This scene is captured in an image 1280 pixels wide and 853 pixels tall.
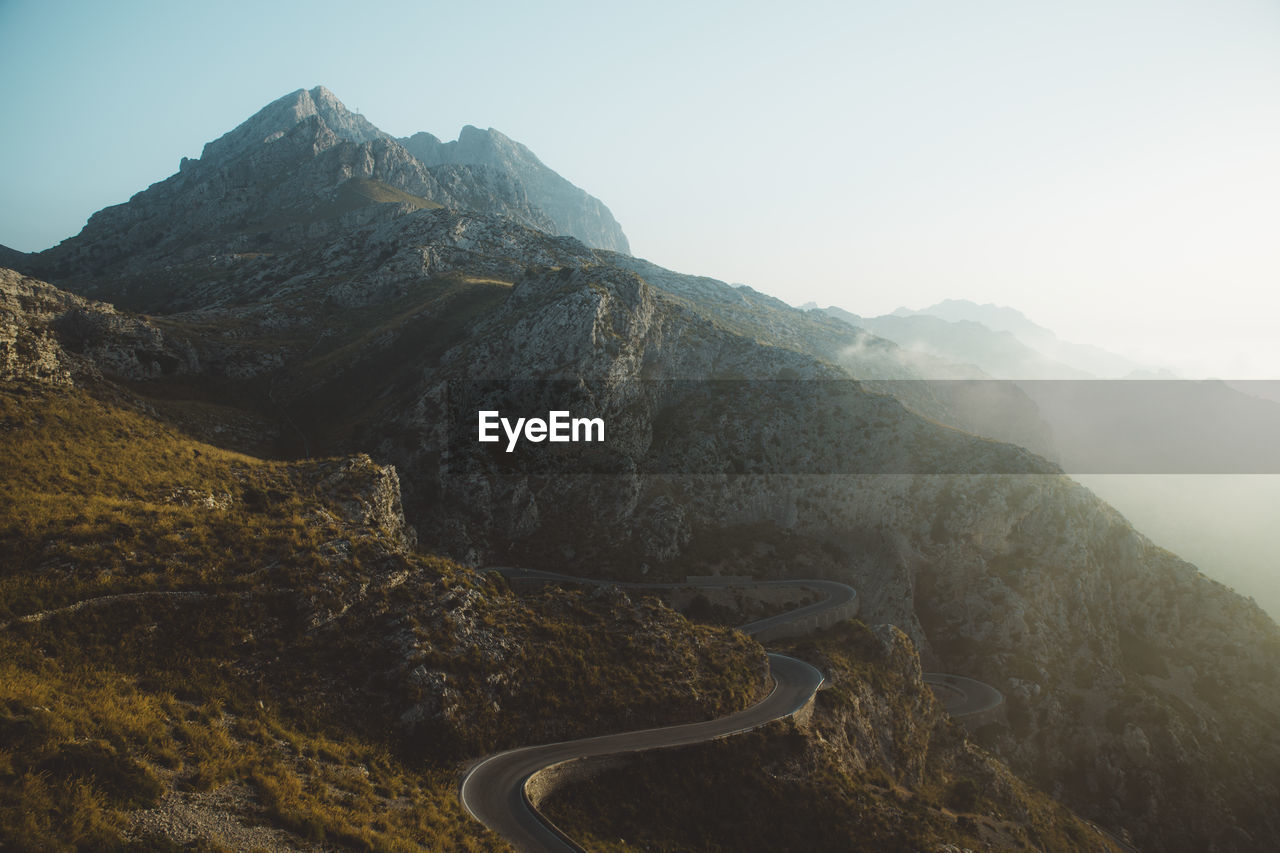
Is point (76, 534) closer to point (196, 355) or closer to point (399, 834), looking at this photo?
point (399, 834)

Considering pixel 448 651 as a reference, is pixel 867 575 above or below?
below

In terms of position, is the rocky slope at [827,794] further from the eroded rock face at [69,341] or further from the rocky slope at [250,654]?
the eroded rock face at [69,341]

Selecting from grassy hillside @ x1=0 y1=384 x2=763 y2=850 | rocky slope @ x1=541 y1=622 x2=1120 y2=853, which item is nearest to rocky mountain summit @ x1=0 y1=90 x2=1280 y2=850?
grassy hillside @ x1=0 y1=384 x2=763 y2=850

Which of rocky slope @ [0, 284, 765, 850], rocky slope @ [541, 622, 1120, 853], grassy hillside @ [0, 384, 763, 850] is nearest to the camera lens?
grassy hillside @ [0, 384, 763, 850]

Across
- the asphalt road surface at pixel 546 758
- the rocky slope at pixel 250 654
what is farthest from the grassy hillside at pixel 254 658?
the asphalt road surface at pixel 546 758

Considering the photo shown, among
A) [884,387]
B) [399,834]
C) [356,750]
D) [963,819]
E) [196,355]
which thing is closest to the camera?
[399,834]

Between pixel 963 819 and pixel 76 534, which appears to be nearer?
pixel 76 534

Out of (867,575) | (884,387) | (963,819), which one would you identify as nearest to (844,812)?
(963,819)

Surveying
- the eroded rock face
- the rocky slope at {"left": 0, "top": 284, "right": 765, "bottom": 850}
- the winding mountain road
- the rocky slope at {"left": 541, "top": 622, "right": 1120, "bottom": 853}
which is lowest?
the rocky slope at {"left": 541, "top": 622, "right": 1120, "bottom": 853}

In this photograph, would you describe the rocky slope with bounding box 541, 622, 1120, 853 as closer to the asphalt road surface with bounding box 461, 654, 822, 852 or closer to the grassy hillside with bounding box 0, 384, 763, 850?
the asphalt road surface with bounding box 461, 654, 822, 852

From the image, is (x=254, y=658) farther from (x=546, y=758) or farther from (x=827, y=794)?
(x=827, y=794)

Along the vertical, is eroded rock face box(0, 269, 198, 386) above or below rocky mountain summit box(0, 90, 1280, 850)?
above
